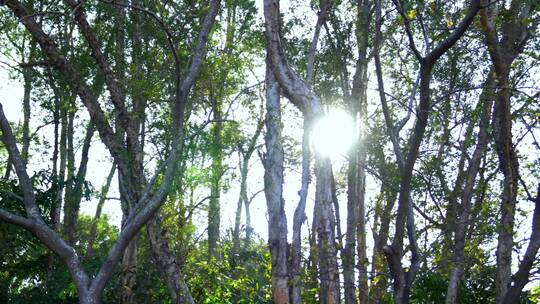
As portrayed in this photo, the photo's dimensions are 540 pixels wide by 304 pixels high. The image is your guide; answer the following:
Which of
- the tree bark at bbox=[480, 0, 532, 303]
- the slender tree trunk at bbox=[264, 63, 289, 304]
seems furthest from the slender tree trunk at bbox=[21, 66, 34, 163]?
the tree bark at bbox=[480, 0, 532, 303]

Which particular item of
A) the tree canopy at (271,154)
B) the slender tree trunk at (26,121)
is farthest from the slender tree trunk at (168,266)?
the slender tree trunk at (26,121)

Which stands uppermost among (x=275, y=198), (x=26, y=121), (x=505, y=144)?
(x=26, y=121)

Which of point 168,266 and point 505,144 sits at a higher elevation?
point 505,144

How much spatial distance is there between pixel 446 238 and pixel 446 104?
7.18 meters

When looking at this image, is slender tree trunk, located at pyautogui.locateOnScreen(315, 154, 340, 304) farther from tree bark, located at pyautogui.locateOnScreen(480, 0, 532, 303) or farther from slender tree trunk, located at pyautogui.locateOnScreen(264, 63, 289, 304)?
tree bark, located at pyautogui.locateOnScreen(480, 0, 532, 303)

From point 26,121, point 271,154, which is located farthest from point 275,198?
point 26,121

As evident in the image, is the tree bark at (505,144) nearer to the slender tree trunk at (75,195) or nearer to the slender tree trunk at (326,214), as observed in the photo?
the slender tree trunk at (326,214)

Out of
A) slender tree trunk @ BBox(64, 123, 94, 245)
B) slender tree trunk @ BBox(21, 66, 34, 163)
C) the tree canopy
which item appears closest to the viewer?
the tree canopy

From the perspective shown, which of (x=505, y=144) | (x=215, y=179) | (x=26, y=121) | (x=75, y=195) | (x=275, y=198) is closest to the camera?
(x=505, y=144)

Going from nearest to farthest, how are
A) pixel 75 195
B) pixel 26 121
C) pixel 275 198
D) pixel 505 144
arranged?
1. pixel 505 144
2. pixel 275 198
3. pixel 75 195
4. pixel 26 121

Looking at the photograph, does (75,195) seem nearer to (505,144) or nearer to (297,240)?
(297,240)

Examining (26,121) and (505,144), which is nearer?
(505,144)

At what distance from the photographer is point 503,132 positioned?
343 inches

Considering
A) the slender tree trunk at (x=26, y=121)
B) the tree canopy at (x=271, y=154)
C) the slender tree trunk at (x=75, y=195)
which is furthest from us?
the slender tree trunk at (x=26, y=121)
